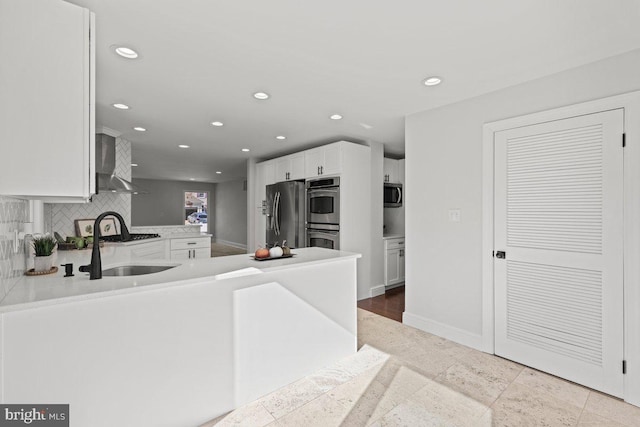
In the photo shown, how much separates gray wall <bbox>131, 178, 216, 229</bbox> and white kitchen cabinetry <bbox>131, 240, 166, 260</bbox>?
681cm

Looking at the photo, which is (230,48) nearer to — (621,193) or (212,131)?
(212,131)

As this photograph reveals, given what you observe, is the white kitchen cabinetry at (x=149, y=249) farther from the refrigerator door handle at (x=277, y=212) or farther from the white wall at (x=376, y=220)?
the white wall at (x=376, y=220)

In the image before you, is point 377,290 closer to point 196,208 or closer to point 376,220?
point 376,220

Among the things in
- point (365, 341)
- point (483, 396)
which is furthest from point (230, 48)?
point (483, 396)

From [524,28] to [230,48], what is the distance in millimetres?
→ 1807

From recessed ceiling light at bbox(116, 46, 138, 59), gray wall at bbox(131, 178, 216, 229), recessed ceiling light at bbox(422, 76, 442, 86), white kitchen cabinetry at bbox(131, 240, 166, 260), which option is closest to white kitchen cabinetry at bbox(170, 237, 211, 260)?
white kitchen cabinetry at bbox(131, 240, 166, 260)

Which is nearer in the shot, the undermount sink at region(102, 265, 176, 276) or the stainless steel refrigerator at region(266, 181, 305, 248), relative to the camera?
the undermount sink at region(102, 265, 176, 276)

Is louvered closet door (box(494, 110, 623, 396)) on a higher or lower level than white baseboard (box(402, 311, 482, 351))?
higher

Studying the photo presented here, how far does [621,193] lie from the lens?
1.96 m

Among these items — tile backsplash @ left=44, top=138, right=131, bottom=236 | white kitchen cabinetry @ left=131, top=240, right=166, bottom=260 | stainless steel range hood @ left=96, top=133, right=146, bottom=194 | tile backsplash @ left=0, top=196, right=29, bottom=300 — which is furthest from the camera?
tile backsplash @ left=44, top=138, right=131, bottom=236

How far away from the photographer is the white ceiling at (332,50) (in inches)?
61.9

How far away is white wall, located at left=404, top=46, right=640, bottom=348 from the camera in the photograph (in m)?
2.51

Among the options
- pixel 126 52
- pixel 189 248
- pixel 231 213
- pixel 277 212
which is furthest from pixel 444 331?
pixel 231 213

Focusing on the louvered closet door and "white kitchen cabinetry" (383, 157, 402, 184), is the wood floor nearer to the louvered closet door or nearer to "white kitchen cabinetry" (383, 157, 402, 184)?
the louvered closet door
